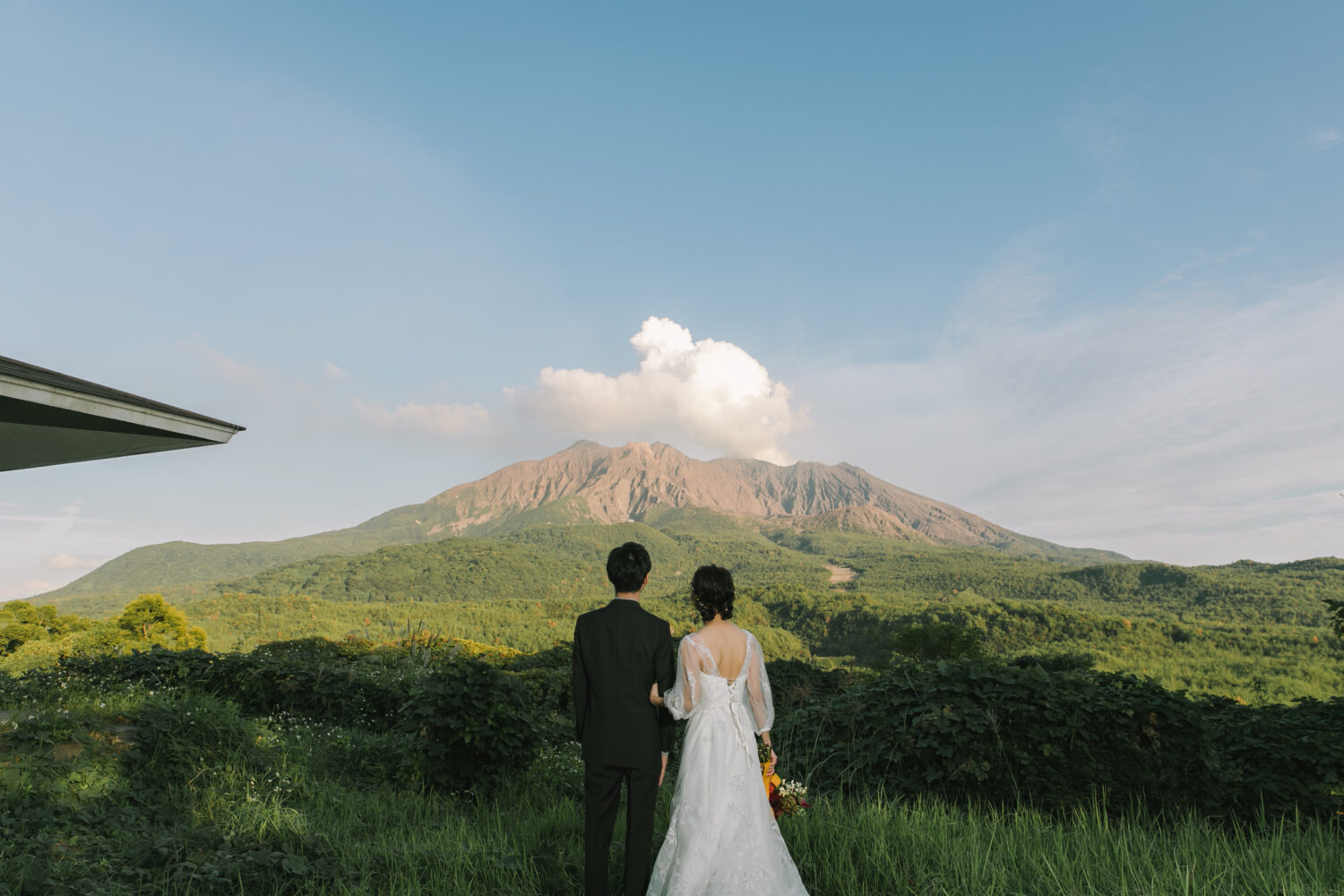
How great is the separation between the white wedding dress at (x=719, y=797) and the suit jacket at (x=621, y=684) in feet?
0.50

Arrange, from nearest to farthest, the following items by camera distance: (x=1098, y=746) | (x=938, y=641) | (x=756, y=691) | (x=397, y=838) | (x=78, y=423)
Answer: (x=756, y=691) < (x=397, y=838) < (x=1098, y=746) < (x=78, y=423) < (x=938, y=641)

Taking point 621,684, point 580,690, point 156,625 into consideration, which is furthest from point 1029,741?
point 156,625

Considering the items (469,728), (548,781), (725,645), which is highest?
(725,645)

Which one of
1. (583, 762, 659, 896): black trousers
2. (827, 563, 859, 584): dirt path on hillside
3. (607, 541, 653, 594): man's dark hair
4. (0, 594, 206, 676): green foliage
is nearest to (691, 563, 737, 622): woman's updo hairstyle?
(607, 541, 653, 594): man's dark hair

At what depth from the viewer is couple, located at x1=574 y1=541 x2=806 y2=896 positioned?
3.21 meters

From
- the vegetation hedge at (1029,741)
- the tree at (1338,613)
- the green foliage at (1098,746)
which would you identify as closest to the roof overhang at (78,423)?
the vegetation hedge at (1029,741)

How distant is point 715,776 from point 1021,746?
346 cm

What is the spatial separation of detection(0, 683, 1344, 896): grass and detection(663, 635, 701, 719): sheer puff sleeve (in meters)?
1.21

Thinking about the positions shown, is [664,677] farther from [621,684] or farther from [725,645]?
[725,645]

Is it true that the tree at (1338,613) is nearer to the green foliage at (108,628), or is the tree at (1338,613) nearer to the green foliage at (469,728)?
the green foliage at (469,728)

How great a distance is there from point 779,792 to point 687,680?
110 centimetres

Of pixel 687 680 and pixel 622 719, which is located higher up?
pixel 687 680

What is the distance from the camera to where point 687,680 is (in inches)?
136

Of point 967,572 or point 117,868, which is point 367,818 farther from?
point 967,572
